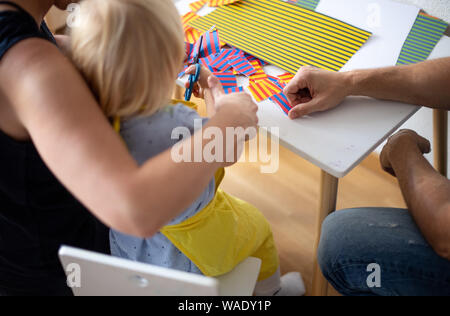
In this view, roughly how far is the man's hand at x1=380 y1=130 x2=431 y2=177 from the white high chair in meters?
0.68

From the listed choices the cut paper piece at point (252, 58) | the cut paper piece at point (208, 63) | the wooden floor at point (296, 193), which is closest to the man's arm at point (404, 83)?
the cut paper piece at point (252, 58)

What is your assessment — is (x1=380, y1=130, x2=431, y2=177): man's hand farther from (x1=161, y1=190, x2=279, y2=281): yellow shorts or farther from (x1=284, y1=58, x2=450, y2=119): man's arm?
(x1=161, y1=190, x2=279, y2=281): yellow shorts

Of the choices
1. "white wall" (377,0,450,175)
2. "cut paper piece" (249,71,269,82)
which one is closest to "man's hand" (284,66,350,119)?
"cut paper piece" (249,71,269,82)

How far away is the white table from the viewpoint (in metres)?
0.84

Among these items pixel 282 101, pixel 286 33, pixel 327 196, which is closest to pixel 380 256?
pixel 327 196

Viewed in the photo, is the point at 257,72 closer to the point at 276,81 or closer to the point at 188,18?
the point at 276,81

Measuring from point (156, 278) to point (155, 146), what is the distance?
246 mm

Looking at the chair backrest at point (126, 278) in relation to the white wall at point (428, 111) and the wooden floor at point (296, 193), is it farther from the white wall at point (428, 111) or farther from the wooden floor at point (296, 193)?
the white wall at point (428, 111)

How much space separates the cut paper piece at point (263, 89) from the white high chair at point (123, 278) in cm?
51

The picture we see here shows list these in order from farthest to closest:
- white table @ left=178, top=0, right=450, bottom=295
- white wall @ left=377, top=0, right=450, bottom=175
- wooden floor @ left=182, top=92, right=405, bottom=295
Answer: wooden floor @ left=182, top=92, right=405, bottom=295 < white wall @ left=377, top=0, right=450, bottom=175 < white table @ left=178, top=0, right=450, bottom=295

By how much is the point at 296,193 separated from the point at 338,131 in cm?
91

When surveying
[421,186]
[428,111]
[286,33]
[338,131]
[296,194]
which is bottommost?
[296,194]

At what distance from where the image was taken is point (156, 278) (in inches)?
24.0

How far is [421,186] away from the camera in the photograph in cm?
95
